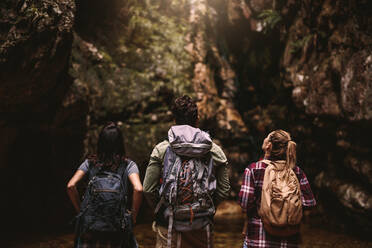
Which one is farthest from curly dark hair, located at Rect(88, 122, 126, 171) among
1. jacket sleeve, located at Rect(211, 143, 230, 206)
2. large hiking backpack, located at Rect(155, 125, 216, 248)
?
jacket sleeve, located at Rect(211, 143, 230, 206)

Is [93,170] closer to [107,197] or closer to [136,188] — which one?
[107,197]

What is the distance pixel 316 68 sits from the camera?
888cm

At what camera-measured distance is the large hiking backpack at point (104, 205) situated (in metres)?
2.96

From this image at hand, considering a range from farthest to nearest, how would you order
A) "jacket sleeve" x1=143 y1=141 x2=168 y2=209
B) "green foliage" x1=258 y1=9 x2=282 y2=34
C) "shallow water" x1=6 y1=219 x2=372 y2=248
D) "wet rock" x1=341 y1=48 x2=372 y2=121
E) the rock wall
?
"green foliage" x1=258 y1=9 x2=282 y2=34
"wet rock" x1=341 y1=48 x2=372 y2=121
"shallow water" x1=6 y1=219 x2=372 y2=248
the rock wall
"jacket sleeve" x1=143 y1=141 x2=168 y2=209

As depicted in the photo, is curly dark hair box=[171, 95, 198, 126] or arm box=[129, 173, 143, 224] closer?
arm box=[129, 173, 143, 224]

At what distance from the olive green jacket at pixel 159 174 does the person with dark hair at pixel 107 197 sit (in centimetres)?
13

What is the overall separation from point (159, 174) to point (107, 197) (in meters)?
0.55

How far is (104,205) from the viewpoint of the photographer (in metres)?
3.00

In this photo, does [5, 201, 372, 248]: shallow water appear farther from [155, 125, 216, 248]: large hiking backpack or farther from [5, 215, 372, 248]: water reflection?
[155, 125, 216, 248]: large hiking backpack

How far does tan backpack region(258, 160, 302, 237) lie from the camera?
311 cm

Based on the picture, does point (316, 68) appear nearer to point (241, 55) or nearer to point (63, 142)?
point (241, 55)

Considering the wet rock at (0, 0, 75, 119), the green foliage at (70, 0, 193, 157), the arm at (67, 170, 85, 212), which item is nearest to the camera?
the arm at (67, 170, 85, 212)

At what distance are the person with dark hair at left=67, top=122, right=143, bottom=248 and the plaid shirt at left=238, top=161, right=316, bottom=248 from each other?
1100 millimetres

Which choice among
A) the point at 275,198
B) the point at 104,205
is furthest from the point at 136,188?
the point at 275,198
